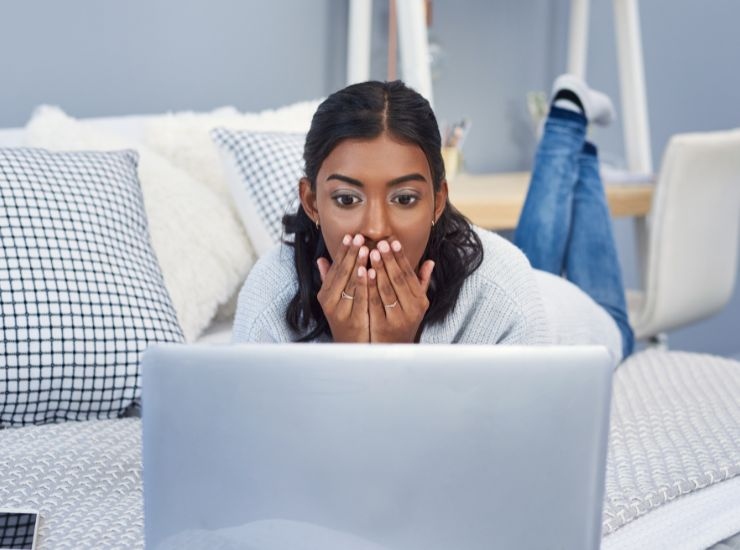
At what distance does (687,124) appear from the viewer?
12.0 feet

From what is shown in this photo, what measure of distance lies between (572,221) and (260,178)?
2.27 feet

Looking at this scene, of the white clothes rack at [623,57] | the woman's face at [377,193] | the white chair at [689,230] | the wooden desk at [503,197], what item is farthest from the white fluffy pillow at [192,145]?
the white chair at [689,230]

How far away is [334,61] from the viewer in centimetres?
272

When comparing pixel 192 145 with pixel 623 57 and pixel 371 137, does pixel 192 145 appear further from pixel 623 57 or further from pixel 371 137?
pixel 623 57

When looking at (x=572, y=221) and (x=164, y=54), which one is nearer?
(x=572, y=221)

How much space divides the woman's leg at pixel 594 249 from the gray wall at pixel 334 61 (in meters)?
0.79

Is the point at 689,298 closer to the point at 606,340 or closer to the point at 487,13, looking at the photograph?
the point at 606,340

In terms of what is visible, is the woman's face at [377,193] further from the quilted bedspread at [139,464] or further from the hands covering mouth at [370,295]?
the quilted bedspread at [139,464]

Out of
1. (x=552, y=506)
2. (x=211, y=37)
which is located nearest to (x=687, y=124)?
(x=211, y=37)

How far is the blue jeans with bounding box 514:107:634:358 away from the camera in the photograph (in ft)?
6.97

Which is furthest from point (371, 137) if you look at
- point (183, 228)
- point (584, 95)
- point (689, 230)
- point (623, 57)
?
point (623, 57)

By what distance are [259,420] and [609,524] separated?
1.59 feet

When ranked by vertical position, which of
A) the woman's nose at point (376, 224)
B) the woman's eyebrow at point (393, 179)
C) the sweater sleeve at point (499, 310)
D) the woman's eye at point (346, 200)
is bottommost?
the sweater sleeve at point (499, 310)

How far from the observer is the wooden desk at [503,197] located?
2.29 m
